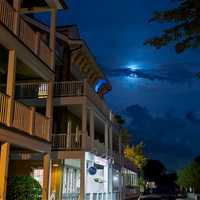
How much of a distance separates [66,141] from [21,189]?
33.5ft

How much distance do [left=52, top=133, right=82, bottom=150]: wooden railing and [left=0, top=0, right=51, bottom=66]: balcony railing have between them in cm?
735

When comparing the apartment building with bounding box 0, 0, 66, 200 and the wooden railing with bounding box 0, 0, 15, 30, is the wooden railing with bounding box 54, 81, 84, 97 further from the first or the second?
the wooden railing with bounding box 0, 0, 15, 30

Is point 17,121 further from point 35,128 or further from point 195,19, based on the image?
point 195,19

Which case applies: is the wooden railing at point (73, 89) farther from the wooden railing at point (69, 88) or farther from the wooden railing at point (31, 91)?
the wooden railing at point (31, 91)

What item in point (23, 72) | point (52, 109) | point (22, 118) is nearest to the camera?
point (22, 118)

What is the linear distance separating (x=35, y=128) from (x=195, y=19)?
951 cm

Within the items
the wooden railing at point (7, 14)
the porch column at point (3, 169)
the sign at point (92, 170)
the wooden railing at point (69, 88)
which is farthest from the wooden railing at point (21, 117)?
the wooden railing at point (69, 88)

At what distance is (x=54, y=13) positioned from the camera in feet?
63.6

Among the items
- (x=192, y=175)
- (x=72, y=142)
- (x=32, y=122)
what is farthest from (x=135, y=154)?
(x=32, y=122)

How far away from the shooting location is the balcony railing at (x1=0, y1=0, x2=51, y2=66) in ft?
47.6

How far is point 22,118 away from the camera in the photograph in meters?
15.5

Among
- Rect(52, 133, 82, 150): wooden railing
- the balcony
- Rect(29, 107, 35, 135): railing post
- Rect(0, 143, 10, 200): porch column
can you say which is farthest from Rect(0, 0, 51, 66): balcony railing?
Rect(52, 133, 82, 150): wooden railing

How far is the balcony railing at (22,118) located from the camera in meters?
14.2

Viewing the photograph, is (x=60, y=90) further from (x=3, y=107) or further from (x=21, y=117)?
(x=3, y=107)
